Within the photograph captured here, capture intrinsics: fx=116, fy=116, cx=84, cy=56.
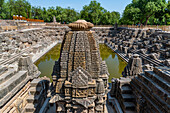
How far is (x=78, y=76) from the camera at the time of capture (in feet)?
14.8

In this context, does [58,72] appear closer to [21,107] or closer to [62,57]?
[62,57]

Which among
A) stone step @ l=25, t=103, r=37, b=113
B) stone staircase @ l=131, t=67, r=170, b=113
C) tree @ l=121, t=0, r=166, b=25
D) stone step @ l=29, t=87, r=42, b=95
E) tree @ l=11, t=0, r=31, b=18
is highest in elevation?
tree @ l=11, t=0, r=31, b=18

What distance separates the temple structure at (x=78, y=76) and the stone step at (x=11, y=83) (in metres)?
1.66

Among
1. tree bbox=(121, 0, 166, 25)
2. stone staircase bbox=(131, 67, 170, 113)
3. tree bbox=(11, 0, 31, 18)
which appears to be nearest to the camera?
stone staircase bbox=(131, 67, 170, 113)

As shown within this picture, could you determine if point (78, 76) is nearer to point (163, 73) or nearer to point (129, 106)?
point (129, 106)

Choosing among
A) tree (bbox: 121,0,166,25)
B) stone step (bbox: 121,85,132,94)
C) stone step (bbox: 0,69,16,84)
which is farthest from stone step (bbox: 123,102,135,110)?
tree (bbox: 121,0,166,25)

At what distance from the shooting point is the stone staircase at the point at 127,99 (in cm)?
577

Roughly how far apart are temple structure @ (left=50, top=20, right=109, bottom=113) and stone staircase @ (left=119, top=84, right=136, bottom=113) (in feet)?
4.84

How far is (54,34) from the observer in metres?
38.5

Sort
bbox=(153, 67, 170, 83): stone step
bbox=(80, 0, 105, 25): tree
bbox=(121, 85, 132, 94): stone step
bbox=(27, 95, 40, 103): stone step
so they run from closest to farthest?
bbox=(153, 67, 170, 83): stone step, bbox=(27, 95, 40, 103): stone step, bbox=(121, 85, 132, 94): stone step, bbox=(80, 0, 105, 25): tree

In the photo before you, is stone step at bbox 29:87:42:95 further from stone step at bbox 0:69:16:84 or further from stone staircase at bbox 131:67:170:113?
stone staircase at bbox 131:67:170:113

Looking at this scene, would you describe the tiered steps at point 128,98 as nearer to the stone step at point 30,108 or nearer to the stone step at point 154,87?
the stone step at point 154,87

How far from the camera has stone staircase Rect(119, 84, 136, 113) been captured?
577 cm

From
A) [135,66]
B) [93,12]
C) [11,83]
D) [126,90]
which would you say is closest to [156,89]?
[126,90]
